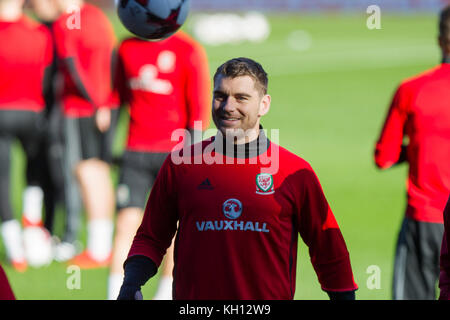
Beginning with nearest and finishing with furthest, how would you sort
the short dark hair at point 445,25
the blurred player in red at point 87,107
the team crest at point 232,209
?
the team crest at point 232,209, the short dark hair at point 445,25, the blurred player in red at point 87,107

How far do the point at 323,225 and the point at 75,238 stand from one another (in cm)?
574

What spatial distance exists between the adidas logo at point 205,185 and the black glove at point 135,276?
1.43 feet

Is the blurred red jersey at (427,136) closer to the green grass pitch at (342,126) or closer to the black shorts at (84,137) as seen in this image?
the green grass pitch at (342,126)

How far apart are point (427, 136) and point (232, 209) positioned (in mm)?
2205

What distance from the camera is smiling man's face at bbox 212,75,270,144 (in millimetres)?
4289

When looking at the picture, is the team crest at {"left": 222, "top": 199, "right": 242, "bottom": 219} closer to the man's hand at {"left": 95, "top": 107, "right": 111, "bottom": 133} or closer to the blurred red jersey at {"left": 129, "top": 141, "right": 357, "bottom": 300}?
the blurred red jersey at {"left": 129, "top": 141, "right": 357, "bottom": 300}

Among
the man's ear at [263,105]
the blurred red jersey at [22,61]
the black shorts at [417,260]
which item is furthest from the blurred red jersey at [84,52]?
the man's ear at [263,105]

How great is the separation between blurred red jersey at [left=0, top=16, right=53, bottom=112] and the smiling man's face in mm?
4876

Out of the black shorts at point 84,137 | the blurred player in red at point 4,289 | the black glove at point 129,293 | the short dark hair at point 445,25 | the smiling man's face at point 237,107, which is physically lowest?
the black glove at point 129,293

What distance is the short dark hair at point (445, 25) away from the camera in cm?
596

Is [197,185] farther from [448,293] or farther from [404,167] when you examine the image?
[404,167]

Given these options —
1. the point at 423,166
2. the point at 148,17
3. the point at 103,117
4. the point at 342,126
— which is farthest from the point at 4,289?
the point at 342,126

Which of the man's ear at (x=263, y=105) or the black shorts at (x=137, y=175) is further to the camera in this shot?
the black shorts at (x=137, y=175)
